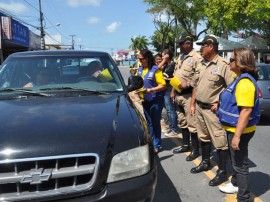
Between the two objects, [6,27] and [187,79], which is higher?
[6,27]

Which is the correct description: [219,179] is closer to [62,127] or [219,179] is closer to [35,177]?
[62,127]

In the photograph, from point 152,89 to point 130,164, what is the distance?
8.75ft

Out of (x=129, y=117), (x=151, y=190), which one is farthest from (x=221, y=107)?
(x=151, y=190)

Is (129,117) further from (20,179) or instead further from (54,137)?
(20,179)

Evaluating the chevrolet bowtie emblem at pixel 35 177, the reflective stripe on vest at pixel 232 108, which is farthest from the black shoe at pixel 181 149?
the chevrolet bowtie emblem at pixel 35 177

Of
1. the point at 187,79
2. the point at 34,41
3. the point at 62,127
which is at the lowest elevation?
the point at 62,127

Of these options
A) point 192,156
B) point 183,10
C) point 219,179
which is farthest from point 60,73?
point 183,10

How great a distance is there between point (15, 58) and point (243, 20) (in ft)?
58.7

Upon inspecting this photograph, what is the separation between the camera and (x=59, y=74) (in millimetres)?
3857

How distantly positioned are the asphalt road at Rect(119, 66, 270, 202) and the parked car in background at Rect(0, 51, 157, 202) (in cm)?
142

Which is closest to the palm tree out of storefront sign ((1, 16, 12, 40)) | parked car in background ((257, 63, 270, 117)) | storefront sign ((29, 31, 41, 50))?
storefront sign ((29, 31, 41, 50))

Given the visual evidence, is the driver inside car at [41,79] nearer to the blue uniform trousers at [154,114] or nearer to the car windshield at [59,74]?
the car windshield at [59,74]

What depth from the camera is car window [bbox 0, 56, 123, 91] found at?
147 inches

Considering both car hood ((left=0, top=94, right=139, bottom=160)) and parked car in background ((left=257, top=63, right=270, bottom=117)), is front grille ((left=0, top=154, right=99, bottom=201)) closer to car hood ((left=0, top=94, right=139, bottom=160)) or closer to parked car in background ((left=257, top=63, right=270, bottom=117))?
car hood ((left=0, top=94, right=139, bottom=160))
